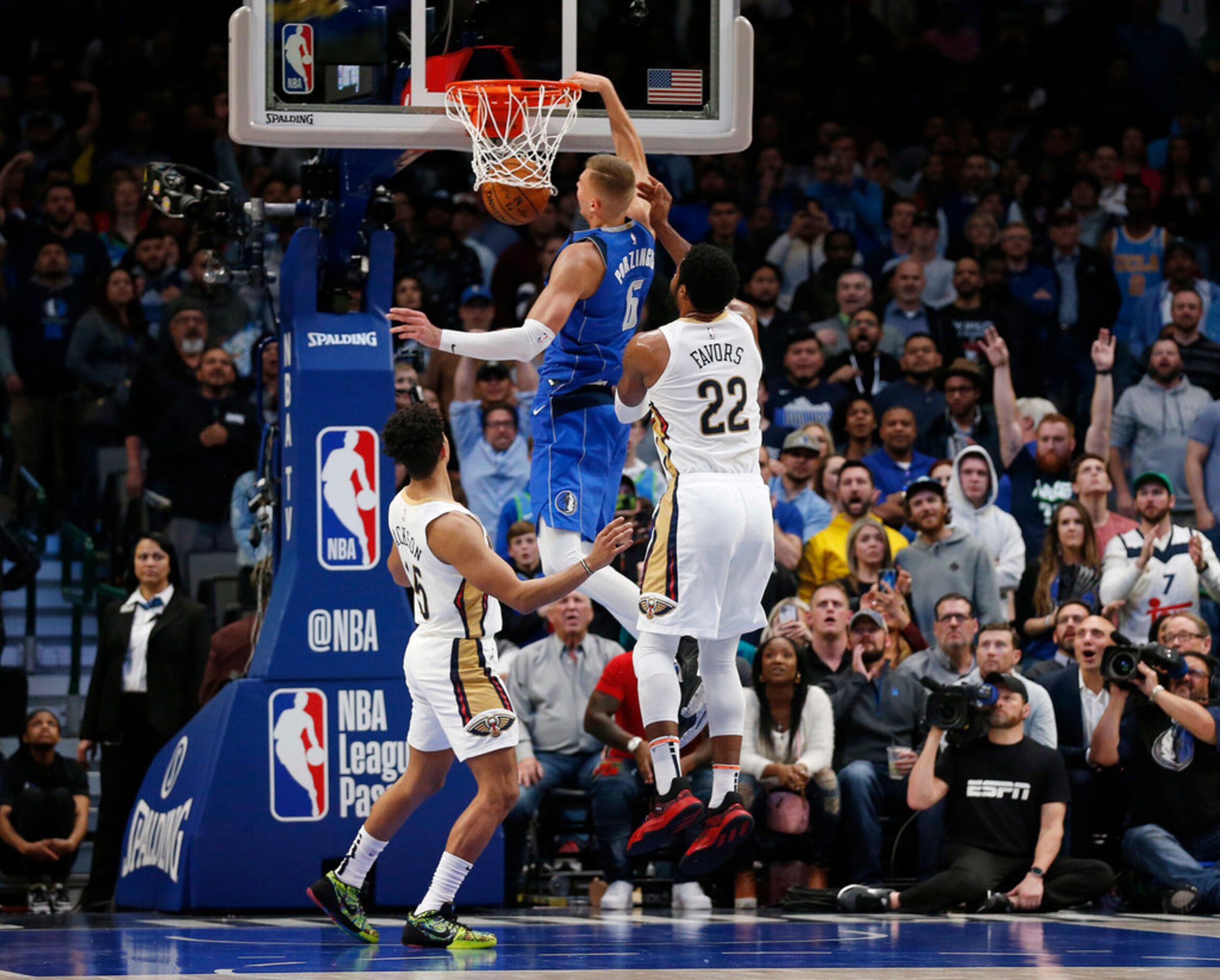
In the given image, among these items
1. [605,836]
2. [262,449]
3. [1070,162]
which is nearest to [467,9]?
[262,449]

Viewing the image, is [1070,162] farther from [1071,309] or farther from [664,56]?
[664,56]

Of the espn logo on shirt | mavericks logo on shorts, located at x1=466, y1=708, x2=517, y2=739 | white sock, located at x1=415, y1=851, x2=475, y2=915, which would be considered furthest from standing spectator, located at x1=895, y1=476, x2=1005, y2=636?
white sock, located at x1=415, y1=851, x2=475, y2=915

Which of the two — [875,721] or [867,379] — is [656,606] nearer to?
[875,721]

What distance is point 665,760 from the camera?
934cm

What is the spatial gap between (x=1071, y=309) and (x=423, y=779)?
411 inches

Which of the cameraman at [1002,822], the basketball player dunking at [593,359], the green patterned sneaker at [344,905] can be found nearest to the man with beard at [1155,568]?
the cameraman at [1002,822]

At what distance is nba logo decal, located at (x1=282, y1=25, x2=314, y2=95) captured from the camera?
404 inches

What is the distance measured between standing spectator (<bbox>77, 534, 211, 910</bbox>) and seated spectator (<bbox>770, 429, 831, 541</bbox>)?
13.7ft

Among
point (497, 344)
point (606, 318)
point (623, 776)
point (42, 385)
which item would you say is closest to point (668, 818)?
point (497, 344)

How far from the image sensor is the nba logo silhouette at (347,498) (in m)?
11.5

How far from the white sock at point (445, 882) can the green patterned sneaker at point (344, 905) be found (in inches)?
12.8

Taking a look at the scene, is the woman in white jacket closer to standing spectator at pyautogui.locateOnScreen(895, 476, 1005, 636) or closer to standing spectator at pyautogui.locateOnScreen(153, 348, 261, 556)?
standing spectator at pyautogui.locateOnScreen(895, 476, 1005, 636)

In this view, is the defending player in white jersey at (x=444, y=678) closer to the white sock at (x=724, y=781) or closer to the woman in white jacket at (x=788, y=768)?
the white sock at (x=724, y=781)

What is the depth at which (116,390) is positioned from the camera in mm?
16781
